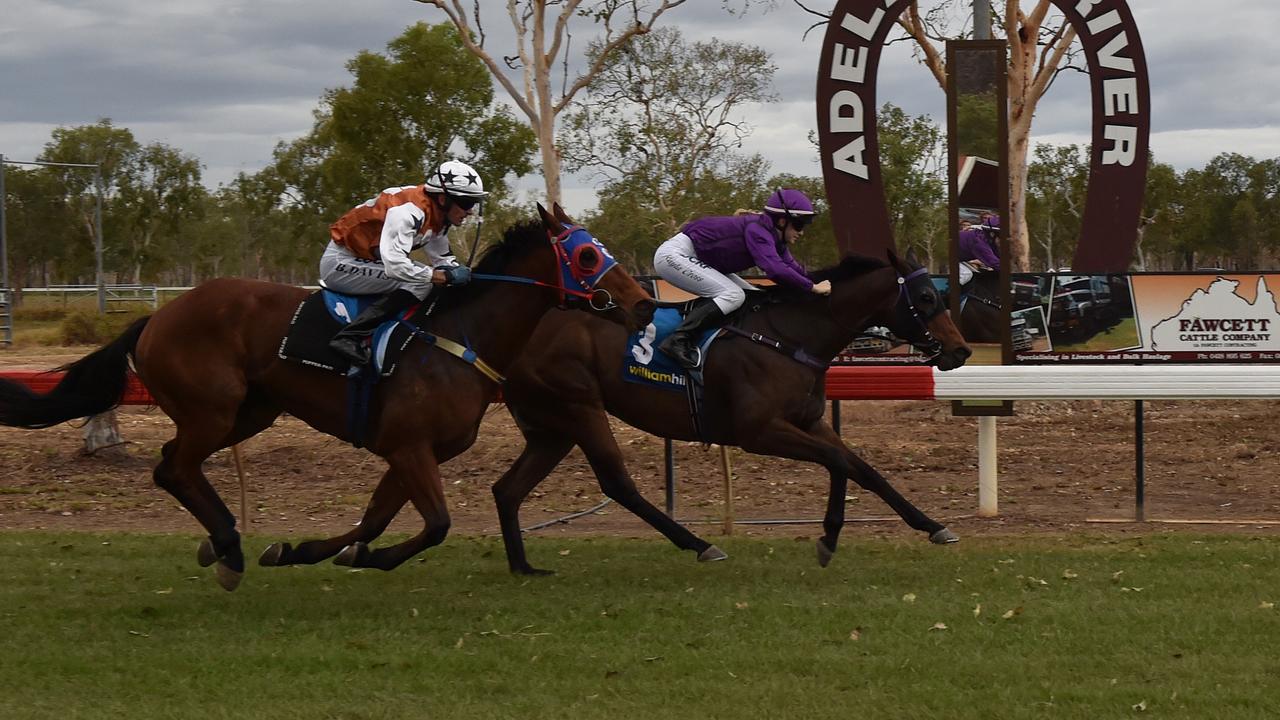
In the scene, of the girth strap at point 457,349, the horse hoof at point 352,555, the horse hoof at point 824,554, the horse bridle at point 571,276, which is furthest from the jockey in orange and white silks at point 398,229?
the horse hoof at point 824,554

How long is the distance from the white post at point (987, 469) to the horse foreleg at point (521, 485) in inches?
124

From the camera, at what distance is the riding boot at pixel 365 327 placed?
744 cm

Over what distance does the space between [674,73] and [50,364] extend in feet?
53.9

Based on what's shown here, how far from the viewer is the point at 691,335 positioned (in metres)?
8.67

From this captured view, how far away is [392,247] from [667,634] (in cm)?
242

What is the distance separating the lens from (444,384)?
743cm

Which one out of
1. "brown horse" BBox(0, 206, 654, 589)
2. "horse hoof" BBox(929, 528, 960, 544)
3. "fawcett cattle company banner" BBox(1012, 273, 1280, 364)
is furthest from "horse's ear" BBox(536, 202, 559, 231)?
"fawcett cattle company banner" BBox(1012, 273, 1280, 364)

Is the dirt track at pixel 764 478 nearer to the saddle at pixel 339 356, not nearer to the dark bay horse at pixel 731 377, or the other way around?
the dark bay horse at pixel 731 377

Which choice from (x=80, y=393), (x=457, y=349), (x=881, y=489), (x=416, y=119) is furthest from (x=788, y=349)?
(x=416, y=119)

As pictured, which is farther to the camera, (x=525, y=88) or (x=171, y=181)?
(x=171, y=181)

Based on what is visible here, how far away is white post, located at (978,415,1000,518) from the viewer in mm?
10227

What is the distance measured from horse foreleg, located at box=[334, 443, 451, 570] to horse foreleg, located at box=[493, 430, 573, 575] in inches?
39.9

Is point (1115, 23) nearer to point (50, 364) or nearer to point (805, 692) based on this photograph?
point (805, 692)

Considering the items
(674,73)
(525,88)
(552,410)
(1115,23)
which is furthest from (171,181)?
(552,410)
